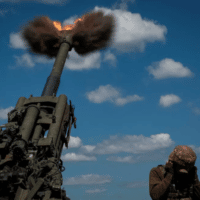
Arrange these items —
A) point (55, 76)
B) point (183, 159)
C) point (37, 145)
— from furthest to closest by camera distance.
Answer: point (55, 76), point (37, 145), point (183, 159)

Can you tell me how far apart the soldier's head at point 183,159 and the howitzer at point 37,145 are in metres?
3.41

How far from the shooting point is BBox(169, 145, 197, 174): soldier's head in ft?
7.09

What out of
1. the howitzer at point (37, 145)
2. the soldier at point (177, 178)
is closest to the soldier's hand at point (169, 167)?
the soldier at point (177, 178)

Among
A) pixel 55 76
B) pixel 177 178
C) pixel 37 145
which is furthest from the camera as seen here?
pixel 55 76

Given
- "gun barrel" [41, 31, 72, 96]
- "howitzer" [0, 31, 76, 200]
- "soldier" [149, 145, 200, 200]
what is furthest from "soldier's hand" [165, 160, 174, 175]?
"gun barrel" [41, 31, 72, 96]

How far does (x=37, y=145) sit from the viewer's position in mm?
7801

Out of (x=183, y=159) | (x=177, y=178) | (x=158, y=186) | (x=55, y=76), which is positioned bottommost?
(x=158, y=186)

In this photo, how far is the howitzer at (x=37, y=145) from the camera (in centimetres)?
464

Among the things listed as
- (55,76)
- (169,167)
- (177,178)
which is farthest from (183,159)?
(55,76)

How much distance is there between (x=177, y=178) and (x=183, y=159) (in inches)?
12.5

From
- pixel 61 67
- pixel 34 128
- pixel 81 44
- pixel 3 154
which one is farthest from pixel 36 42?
pixel 3 154

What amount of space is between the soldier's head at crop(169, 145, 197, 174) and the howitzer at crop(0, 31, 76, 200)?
11.2 feet

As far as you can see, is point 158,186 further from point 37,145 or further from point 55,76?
point 55,76

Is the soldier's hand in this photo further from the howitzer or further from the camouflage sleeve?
the howitzer
